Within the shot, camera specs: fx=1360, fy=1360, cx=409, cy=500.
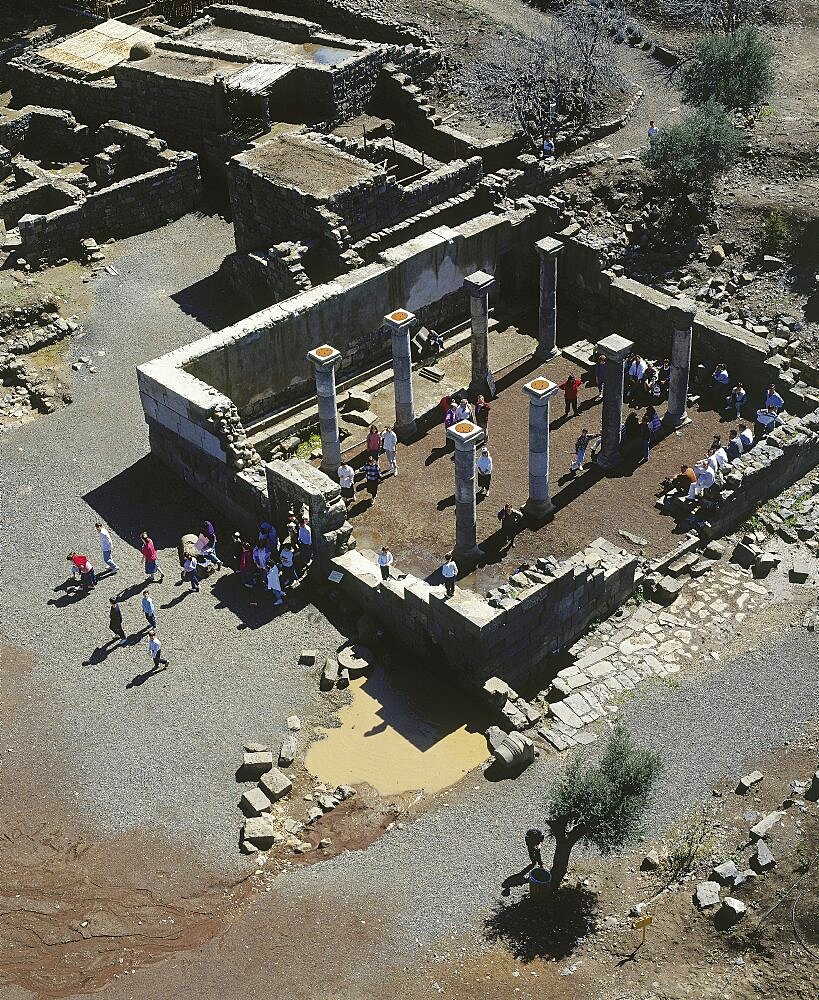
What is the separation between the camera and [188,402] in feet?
99.5

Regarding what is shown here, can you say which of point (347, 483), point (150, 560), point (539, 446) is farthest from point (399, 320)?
point (150, 560)

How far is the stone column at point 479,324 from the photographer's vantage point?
33.0 meters

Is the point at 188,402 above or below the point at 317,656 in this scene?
above

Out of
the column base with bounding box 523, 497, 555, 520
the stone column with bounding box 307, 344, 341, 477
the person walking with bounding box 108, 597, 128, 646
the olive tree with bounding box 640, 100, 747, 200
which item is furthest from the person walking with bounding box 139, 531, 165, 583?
the olive tree with bounding box 640, 100, 747, 200

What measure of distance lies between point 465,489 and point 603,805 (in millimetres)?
8783

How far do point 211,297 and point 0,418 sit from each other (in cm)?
727

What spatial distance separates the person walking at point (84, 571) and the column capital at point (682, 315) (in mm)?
14867

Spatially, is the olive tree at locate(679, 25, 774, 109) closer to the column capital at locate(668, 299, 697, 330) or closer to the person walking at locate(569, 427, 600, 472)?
the column capital at locate(668, 299, 697, 330)

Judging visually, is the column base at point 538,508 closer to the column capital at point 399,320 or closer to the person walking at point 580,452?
the person walking at point 580,452

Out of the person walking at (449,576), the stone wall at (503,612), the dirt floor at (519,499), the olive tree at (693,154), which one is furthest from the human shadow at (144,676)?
the olive tree at (693,154)

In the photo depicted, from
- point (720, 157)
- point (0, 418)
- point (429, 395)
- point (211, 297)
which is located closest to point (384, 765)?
point (429, 395)

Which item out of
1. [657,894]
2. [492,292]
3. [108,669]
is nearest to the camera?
[657,894]

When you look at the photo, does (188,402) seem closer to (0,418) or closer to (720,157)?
(0,418)

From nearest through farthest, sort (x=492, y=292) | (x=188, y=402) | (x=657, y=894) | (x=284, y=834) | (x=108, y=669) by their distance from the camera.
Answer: (x=657, y=894)
(x=284, y=834)
(x=108, y=669)
(x=188, y=402)
(x=492, y=292)
